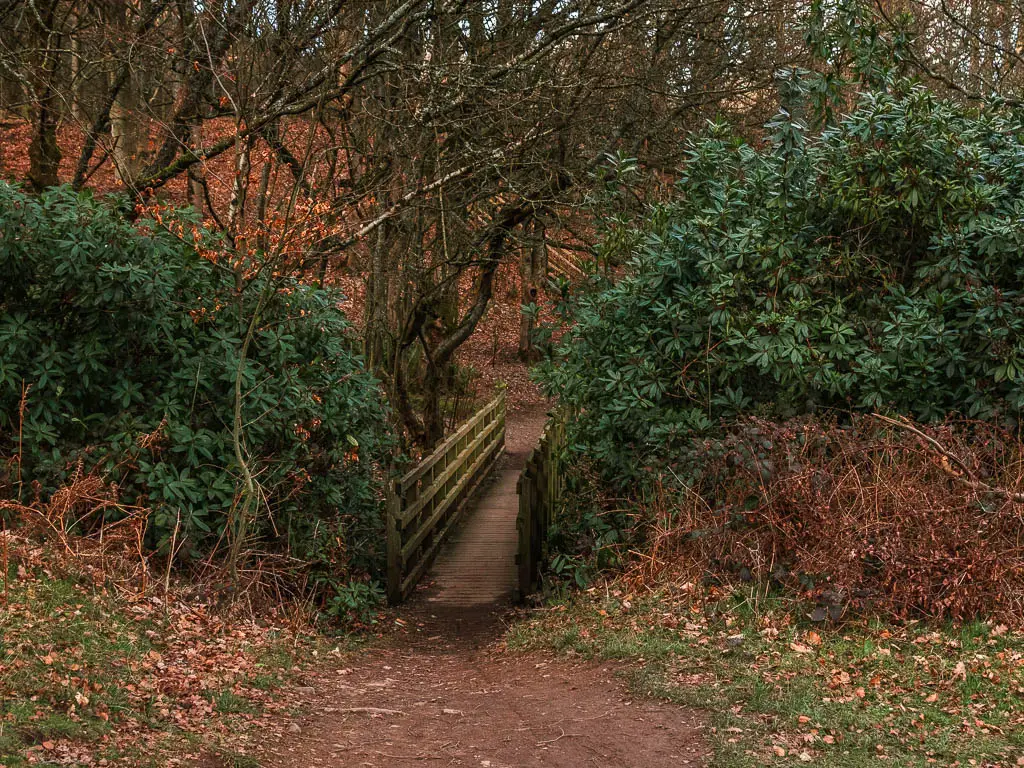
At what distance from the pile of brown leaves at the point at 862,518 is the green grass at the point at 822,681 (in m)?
0.28

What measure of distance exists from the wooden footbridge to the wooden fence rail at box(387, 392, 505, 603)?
0.01 m

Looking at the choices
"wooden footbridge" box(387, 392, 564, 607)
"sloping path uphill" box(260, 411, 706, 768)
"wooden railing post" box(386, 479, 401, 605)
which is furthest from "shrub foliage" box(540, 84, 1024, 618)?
"wooden railing post" box(386, 479, 401, 605)

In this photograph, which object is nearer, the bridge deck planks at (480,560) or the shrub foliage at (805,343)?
the shrub foliage at (805,343)

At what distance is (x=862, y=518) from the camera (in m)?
7.64

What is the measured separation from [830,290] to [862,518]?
2545mm

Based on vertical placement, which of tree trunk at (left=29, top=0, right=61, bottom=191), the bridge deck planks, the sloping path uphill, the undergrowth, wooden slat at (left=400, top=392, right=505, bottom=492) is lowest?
the bridge deck planks

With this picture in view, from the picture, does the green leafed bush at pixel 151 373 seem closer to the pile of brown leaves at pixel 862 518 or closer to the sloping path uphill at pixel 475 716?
the sloping path uphill at pixel 475 716

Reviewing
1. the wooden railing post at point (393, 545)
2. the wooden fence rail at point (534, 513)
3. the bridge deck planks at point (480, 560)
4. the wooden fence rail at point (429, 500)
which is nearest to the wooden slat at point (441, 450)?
the wooden fence rail at point (429, 500)

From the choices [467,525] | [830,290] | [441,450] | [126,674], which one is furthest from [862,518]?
[467,525]

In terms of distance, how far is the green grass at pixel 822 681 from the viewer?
528cm

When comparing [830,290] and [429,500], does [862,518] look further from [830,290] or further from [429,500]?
[429,500]

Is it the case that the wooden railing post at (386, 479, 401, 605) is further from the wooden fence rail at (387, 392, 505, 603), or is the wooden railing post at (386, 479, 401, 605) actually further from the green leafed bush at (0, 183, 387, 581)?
the green leafed bush at (0, 183, 387, 581)

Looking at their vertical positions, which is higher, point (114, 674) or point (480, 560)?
point (114, 674)

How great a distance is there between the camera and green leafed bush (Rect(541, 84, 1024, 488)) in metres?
8.75
